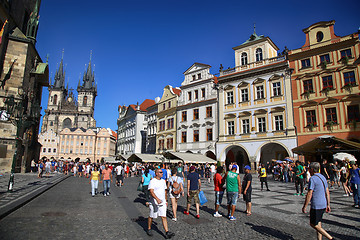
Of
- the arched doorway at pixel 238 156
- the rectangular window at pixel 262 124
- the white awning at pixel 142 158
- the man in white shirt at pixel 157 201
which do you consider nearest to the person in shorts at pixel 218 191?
the man in white shirt at pixel 157 201

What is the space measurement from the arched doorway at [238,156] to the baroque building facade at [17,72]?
23.1 metres

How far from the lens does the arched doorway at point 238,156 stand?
31.9 metres

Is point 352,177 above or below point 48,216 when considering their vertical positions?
above

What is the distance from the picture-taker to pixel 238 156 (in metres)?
32.9

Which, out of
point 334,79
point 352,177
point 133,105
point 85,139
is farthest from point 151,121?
point 85,139

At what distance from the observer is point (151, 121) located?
49250 millimetres

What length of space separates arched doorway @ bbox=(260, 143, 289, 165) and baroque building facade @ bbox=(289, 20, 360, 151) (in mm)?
3030

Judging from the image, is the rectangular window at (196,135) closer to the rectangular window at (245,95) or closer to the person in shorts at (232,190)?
the rectangular window at (245,95)

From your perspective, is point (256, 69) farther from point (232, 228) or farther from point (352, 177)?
point (232, 228)

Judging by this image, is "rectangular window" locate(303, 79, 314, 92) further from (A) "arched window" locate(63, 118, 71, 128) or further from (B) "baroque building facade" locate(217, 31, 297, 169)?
(A) "arched window" locate(63, 118, 71, 128)

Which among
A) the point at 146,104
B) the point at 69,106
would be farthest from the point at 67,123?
the point at 146,104

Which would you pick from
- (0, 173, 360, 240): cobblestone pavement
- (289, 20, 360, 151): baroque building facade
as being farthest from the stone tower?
(0, 173, 360, 240): cobblestone pavement

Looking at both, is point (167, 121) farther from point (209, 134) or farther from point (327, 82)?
point (327, 82)

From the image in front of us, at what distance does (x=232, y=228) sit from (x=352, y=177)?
6093mm
